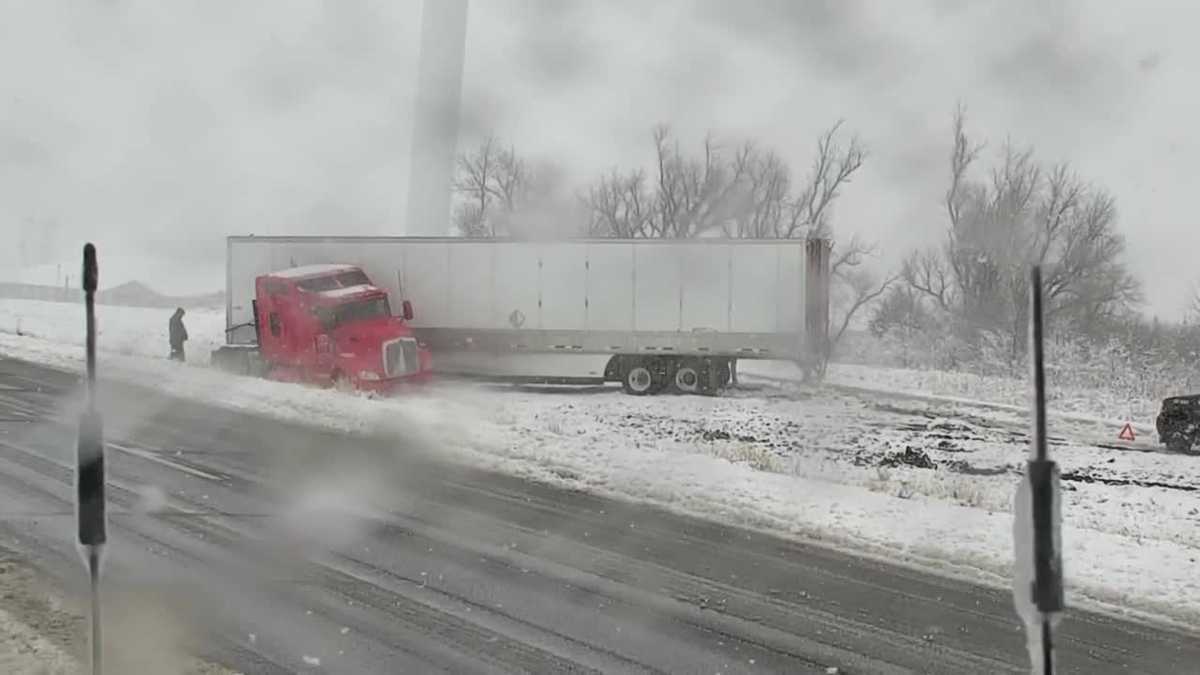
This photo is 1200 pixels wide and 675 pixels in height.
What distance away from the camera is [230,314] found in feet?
58.7

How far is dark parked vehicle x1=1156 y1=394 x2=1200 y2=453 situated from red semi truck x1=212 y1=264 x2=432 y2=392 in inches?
442

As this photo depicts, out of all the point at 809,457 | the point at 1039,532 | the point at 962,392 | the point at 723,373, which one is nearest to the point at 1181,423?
the point at 962,392

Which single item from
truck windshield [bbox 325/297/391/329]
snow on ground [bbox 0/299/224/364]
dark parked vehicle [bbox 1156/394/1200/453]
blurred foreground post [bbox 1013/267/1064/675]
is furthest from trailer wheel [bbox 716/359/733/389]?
blurred foreground post [bbox 1013/267/1064/675]

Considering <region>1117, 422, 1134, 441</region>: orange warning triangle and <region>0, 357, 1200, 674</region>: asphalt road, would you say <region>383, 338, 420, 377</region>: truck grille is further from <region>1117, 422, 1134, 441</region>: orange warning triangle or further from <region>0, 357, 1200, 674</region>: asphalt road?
<region>1117, 422, 1134, 441</region>: orange warning triangle

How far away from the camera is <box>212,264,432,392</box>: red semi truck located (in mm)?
15055

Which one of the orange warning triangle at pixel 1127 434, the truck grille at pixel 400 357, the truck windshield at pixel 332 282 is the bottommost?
the orange warning triangle at pixel 1127 434

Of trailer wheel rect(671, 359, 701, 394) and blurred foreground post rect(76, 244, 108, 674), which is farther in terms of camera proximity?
trailer wheel rect(671, 359, 701, 394)

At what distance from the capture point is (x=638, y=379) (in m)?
18.2

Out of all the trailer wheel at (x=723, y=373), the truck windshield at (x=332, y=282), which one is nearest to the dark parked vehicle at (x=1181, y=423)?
the trailer wheel at (x=723, y=373)

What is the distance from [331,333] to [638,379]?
5.84 meters

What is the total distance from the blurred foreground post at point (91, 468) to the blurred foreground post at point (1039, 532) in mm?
2154

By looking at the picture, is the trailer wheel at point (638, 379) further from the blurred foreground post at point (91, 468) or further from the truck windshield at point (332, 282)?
the blurred foreground post at point (91, 468)

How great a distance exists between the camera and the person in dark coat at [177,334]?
696 inches

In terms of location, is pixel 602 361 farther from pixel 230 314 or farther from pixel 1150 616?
pixel 1150 616
